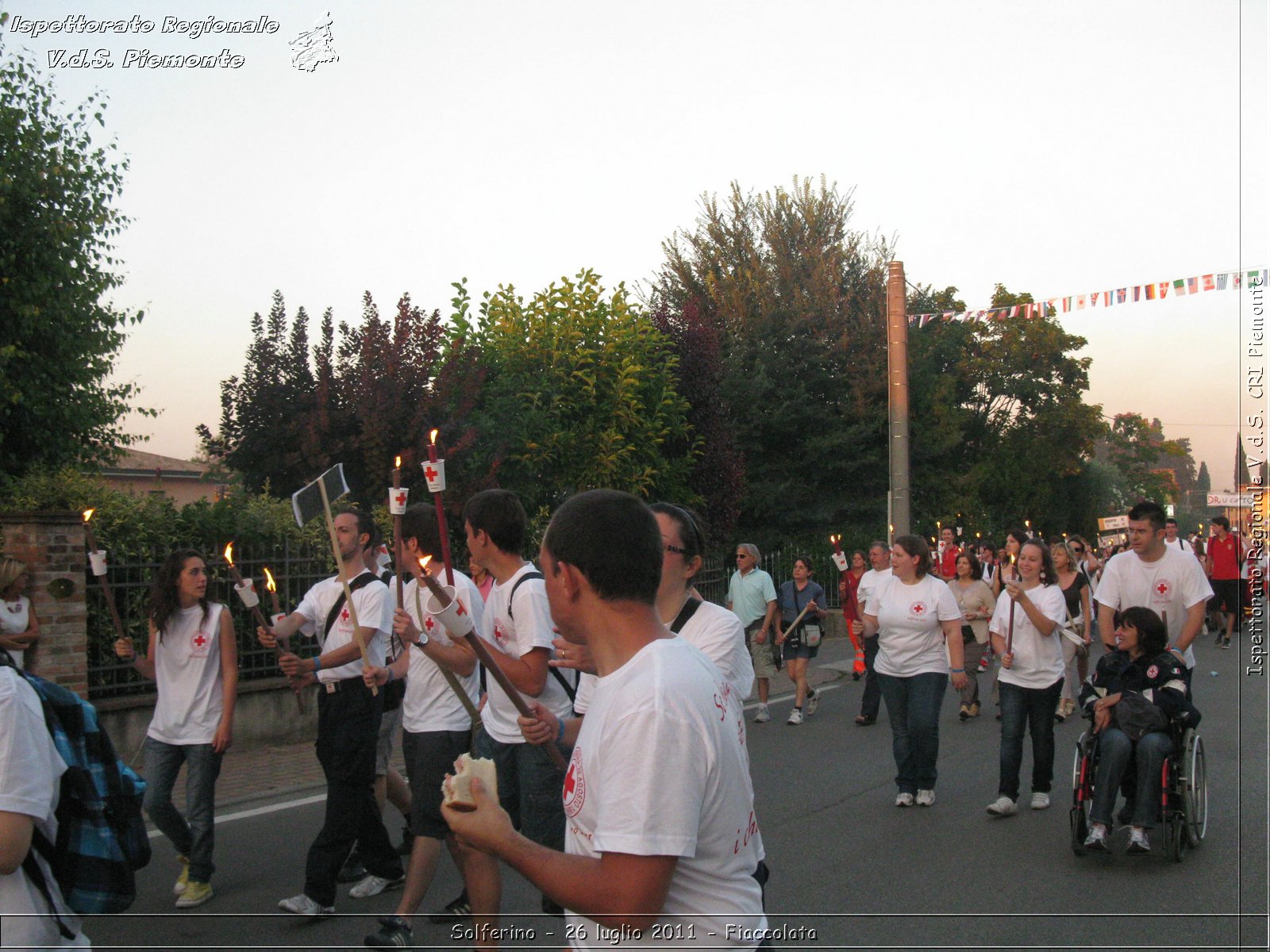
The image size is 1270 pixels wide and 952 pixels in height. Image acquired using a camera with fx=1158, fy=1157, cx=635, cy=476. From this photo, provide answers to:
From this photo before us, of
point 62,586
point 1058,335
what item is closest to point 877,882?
point 62,586

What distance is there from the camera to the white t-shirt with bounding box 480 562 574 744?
449 cm

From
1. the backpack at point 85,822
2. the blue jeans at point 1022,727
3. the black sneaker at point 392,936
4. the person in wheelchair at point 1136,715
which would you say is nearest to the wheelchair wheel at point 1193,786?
the person in wheelchair at point 1136,715

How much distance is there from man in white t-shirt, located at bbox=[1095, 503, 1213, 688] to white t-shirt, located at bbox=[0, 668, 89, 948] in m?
6.46

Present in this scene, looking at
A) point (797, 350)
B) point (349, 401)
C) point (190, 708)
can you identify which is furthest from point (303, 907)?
point (797, 350)

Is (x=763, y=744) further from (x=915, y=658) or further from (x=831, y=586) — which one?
(x=831, y=586)

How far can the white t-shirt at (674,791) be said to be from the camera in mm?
2006

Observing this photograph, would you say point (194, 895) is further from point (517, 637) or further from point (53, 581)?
point (53, 581)

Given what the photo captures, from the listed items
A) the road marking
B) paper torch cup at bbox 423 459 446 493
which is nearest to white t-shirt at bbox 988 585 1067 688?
the road marking

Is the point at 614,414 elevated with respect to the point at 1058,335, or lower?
lower

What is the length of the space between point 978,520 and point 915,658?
26.6m

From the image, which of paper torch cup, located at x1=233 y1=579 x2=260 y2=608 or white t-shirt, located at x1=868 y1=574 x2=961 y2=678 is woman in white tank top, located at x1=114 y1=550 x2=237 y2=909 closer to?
paper torch cup, located at x1=233 y1=579 x2=260 y2=608

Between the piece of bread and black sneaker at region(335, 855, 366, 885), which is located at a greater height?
the piece of bread

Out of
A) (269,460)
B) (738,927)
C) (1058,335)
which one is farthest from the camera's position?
(1058,335)

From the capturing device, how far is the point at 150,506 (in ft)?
35.1
